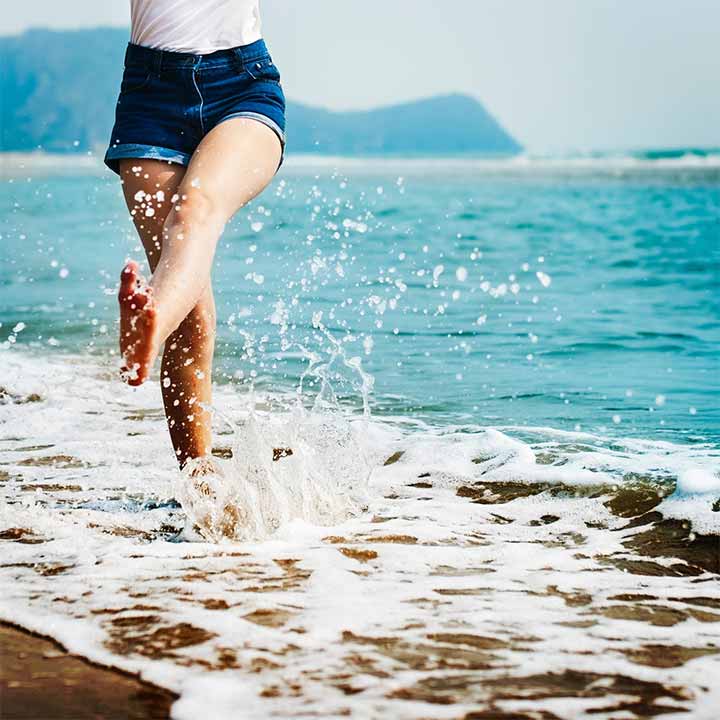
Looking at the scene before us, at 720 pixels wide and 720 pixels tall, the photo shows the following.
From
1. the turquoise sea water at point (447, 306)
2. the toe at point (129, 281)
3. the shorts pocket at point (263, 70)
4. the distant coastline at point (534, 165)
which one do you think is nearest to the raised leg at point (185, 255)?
the toe at point (129, 281)

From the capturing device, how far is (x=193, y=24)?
3.35m

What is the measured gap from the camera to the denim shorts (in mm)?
3338

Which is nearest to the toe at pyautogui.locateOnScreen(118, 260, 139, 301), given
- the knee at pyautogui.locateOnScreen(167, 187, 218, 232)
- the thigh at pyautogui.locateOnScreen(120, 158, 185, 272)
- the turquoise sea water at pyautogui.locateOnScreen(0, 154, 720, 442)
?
the knee at pyautogui.locateOnScreen(167, 187, 218, 232)

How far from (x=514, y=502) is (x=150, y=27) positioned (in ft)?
5.86

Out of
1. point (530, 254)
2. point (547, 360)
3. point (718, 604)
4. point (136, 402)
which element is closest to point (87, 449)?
point (136, 402)

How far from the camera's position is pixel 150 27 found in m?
3.38

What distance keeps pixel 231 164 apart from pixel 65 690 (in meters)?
1.53

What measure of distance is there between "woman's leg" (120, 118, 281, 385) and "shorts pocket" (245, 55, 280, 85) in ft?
0.51

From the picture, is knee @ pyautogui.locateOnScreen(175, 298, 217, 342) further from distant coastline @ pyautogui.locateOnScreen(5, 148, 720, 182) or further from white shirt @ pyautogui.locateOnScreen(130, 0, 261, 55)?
distant coastline @ pyautogui.locateOnScreen(5, 148, 720, 182)

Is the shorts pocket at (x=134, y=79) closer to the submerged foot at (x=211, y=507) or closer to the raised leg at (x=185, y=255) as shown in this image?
the raised leg at (x=185, y=255)

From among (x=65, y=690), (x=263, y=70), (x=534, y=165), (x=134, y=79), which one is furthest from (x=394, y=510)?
(x=534, y=165)

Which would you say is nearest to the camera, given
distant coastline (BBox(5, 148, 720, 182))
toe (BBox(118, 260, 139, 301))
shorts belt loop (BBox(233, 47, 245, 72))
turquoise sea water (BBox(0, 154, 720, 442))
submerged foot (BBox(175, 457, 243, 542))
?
toe (BBox(118, 260, 139, 301))

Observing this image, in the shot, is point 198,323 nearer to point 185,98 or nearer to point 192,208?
point 192,208

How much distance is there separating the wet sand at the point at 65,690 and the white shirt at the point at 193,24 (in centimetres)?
172
